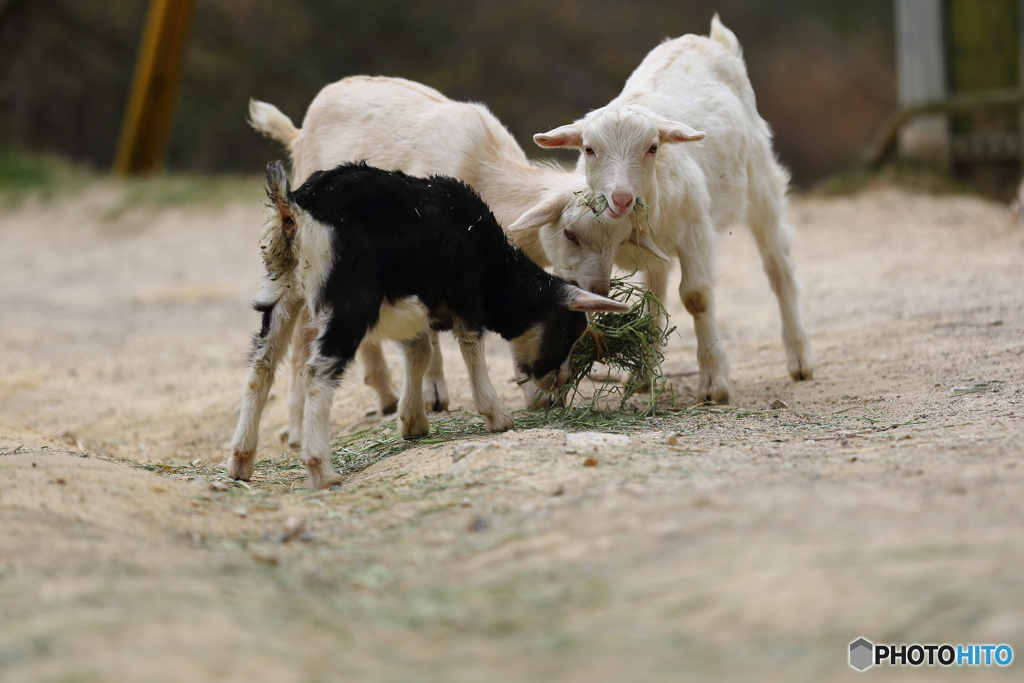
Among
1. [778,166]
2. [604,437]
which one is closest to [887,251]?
[778,166]

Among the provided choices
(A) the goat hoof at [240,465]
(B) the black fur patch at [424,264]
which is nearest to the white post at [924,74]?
(B) the black fur patch at [424,264]

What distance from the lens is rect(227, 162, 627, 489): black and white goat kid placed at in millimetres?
3869

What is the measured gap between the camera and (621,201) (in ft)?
14.2

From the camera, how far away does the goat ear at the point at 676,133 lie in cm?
453

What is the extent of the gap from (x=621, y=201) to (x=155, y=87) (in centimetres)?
1176

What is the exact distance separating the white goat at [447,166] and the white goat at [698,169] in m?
0.24

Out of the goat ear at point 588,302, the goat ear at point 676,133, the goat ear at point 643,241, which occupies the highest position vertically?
the goat ear at point 676,133

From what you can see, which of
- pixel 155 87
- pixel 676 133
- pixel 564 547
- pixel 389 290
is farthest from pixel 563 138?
pixel 155 87

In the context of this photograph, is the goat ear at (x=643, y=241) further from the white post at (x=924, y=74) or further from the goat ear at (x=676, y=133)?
the white post at (x=924, y=74)

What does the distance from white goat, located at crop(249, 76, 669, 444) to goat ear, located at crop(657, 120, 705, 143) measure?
40 centimetres

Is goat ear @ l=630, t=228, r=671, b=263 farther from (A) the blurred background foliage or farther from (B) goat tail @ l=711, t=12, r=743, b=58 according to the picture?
(A) the blurred background foliage

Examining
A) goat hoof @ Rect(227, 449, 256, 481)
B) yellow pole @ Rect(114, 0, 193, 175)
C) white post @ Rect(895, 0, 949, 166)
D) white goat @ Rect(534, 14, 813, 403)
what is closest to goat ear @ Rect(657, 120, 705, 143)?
white goat @ Rect(534, 14, 813, 403)

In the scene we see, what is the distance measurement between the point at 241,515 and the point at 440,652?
130cm

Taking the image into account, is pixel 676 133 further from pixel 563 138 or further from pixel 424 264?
pixel 424 264
